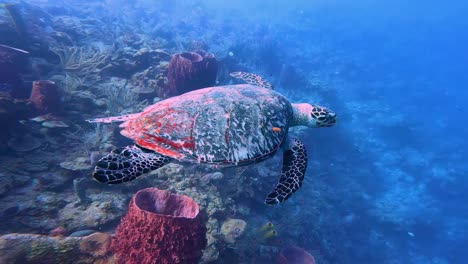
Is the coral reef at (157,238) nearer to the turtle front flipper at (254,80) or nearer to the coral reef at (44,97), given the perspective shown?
the coral reef at (44,97)

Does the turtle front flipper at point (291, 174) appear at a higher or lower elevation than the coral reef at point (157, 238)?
higher

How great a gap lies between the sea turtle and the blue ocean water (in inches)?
53.7

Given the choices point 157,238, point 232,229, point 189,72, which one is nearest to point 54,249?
point 157,238

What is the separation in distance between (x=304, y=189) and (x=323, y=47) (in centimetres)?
2443

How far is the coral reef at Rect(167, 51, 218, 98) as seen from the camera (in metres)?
6.65

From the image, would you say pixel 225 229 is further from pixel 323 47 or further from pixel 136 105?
pixel 323 47

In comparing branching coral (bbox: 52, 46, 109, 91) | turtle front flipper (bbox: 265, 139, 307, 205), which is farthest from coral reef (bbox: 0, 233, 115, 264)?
branching coral (bbox: 52, 46, 109, 91)

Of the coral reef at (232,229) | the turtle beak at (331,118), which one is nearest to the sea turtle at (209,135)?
the turtle beak at (331,118)

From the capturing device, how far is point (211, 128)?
3389 mm

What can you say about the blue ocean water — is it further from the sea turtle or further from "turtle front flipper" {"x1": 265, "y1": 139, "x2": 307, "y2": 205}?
"turtle front flipper" {"x1": 265, "y1": 139, "x2": 307, "y2": 205}

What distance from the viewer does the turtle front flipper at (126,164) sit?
266 centimetres

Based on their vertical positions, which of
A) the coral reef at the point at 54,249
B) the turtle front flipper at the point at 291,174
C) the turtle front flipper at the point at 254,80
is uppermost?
the turtle front flipper at the point at 254,80

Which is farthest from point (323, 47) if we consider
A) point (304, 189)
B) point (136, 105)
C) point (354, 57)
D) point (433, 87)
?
point (136, 105)

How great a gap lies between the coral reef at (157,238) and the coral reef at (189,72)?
4.35 m
